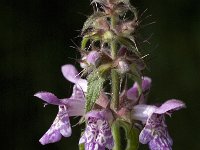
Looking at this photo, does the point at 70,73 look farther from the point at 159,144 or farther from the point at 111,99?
the point at 159,144

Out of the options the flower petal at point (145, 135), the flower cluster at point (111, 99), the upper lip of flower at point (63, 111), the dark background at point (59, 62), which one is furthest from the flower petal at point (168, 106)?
the dark background at point (59, 62)

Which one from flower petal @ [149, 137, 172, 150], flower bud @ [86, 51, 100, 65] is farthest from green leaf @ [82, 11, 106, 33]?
flower petal @ [149, 137, 172, 150]

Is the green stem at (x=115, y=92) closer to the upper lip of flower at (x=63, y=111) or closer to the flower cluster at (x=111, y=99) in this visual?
the flower cluster at (x=111, y=99)

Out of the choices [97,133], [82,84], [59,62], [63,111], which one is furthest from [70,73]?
[59,62]

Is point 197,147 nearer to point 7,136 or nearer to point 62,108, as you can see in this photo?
point 7,136

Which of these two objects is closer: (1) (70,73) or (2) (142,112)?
(2) (142,112)

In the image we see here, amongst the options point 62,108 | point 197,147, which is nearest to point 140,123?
point 62,108

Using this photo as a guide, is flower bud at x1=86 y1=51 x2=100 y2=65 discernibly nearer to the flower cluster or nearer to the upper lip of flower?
the flower cluster
